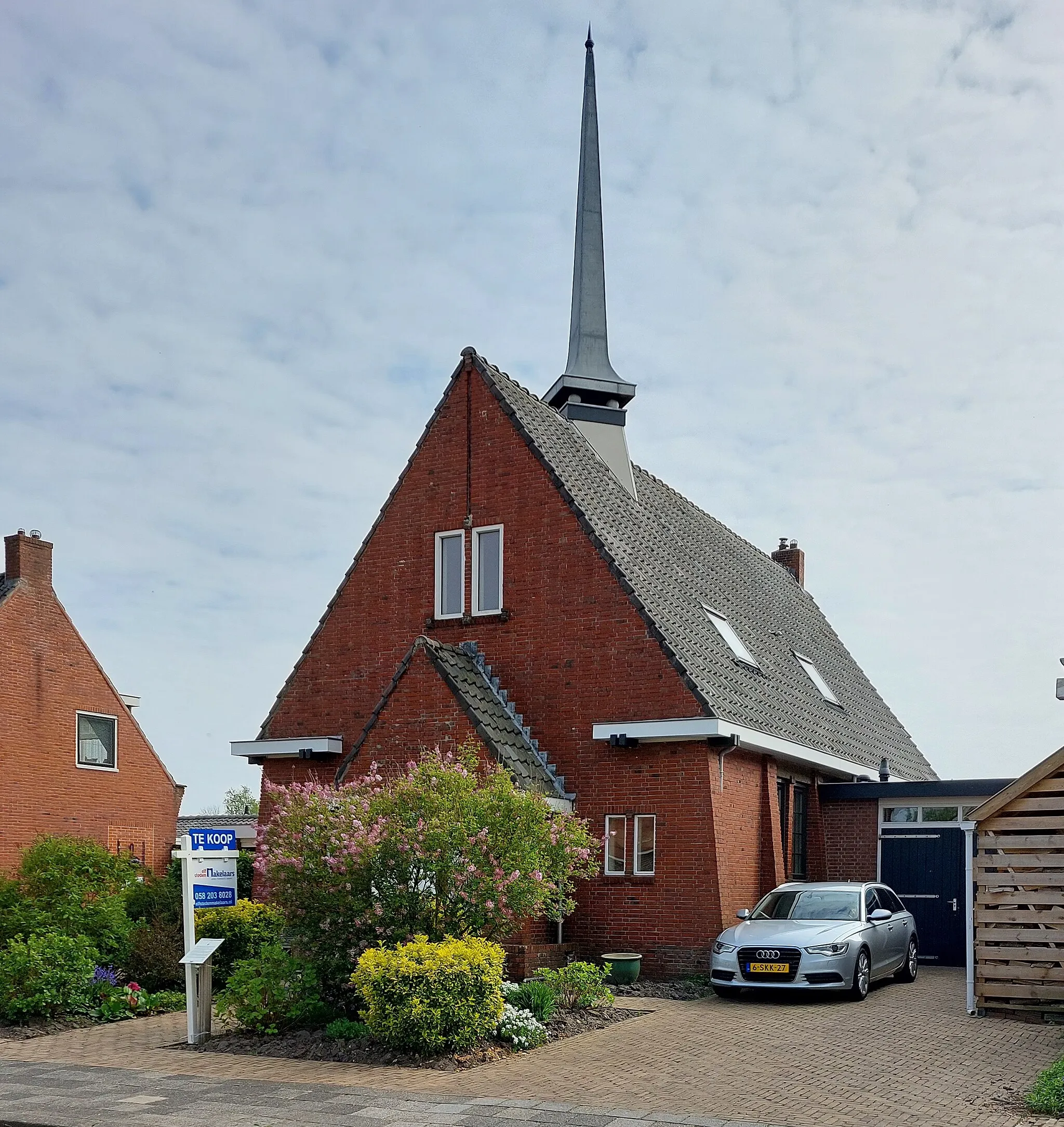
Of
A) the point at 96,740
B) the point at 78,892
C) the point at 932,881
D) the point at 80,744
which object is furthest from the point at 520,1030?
the point at 96,740

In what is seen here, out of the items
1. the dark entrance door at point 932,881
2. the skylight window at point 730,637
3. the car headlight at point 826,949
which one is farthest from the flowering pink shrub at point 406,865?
the dark entrance door at point 932,881

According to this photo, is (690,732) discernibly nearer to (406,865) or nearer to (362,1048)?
(406,865)

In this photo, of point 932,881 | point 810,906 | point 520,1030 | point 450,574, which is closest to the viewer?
point 520,1030

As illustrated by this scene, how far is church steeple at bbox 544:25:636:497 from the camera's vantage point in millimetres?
24141

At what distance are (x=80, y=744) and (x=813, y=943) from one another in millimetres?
19025

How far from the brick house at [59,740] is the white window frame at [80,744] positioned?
2 cm

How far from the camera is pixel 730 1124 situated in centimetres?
912

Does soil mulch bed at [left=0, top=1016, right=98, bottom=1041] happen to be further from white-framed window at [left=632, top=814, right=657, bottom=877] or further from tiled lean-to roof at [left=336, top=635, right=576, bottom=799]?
white-framed window at [left=632, top=814, right=657, bottom=877]

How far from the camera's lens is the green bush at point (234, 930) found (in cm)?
1661

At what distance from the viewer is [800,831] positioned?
70.1ft

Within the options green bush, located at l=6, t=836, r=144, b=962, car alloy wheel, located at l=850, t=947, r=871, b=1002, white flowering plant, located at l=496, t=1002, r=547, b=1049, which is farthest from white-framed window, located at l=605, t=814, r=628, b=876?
green bush, located at l=6, t=836, r=144, b=962

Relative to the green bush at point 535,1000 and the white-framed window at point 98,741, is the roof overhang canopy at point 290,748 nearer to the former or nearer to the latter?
the green bush at point 535,1000

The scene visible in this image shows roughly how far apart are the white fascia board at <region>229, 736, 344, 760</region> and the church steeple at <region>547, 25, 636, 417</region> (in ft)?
26.7

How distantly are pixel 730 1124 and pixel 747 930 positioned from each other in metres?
7.05
